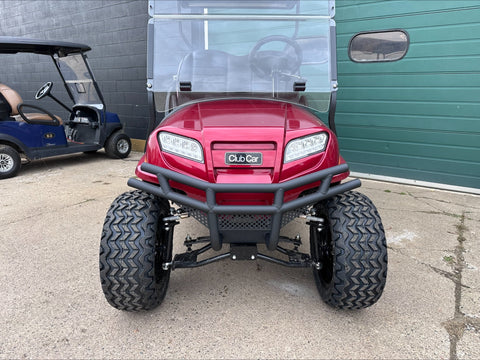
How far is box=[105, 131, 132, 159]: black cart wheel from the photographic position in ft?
20.1

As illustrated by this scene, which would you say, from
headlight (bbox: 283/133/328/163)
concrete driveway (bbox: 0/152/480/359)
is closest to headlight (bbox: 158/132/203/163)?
headlight (bbox: 283/133/328/163)

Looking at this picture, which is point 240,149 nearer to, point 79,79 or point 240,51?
point 240,51

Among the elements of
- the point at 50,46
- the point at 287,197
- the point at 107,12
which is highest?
the point at 107,12

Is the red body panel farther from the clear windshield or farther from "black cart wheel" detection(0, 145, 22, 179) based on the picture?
the clear windshield

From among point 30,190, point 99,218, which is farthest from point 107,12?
point 99,218

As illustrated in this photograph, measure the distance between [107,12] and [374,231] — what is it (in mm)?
7308

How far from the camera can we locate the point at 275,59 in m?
2.28

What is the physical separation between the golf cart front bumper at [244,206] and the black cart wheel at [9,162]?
4203mm

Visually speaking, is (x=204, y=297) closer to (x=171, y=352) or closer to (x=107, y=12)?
(x=171, y=352)

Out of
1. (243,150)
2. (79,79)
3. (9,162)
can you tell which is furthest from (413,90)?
(9,162)

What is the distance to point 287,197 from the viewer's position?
1680 millimetres

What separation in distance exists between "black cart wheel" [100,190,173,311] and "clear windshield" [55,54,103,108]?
4591mm

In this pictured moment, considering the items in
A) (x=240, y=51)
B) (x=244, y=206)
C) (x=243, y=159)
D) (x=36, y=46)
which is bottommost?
A: (x=244, y=206)

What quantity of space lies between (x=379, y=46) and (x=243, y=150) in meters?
3.91
